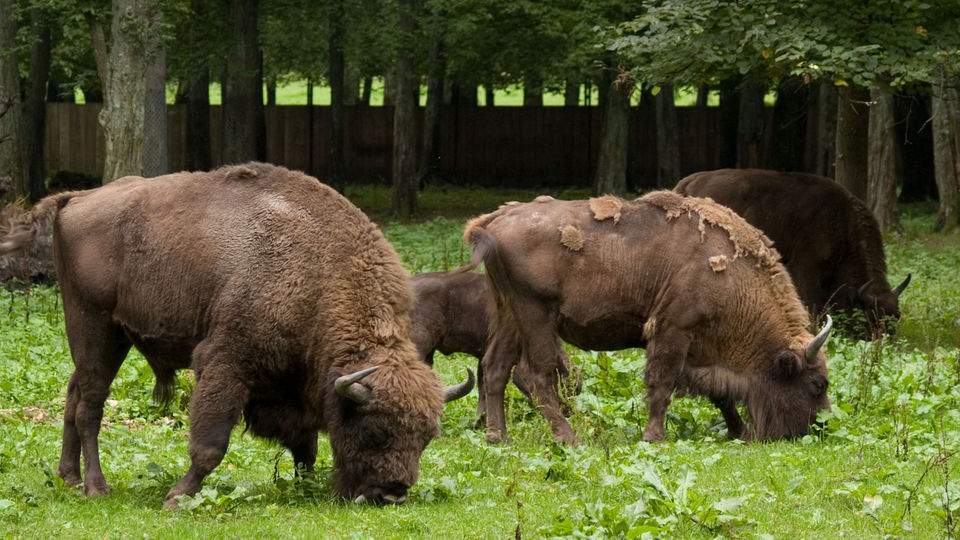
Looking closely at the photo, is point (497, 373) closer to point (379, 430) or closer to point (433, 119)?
point (379, 430)

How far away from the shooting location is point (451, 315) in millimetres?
12078

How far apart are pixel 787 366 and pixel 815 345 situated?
0.90 feet

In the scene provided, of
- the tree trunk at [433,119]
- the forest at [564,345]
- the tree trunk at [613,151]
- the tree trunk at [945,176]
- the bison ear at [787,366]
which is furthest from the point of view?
the tree trunk at [433,119]

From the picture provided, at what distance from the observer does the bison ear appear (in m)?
10.2

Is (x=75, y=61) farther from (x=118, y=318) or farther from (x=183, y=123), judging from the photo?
(x=118, y=318)

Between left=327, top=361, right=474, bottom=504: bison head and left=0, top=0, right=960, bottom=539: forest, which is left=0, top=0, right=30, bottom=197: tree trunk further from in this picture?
left=327, top=361, right=474, bottom=504: bison head

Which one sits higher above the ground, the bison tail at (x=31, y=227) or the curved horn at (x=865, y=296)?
the bison tail at (x=31, y=227)

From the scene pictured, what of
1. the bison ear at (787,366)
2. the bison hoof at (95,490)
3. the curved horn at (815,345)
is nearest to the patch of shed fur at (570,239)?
the bison ear at (787,366)

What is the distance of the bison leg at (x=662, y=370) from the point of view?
407 inches

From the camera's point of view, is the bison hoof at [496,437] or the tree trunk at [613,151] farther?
the tree trunk at [613,151]

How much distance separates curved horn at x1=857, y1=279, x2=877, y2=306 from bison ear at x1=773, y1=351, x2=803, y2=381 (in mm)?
5118

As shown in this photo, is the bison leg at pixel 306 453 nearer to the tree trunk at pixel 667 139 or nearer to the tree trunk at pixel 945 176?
the tree trunk at pixel 945 176

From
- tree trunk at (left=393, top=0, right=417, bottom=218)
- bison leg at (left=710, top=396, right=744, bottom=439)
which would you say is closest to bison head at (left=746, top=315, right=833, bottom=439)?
bison leg at (left=710, top=396, right=744, bottom=439)

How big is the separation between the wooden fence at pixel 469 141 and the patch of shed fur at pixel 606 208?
99.1ft
